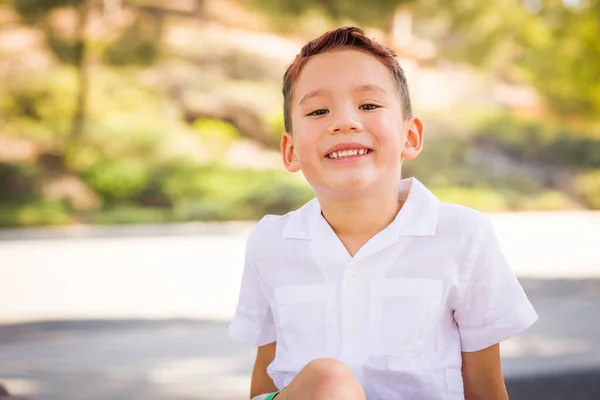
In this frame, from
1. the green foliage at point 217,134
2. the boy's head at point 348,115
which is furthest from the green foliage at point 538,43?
the boy's head at point 348,115

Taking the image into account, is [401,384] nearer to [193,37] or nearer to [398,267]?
[398,267]

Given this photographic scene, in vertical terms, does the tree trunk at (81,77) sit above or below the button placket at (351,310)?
above

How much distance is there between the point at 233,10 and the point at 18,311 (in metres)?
13.1

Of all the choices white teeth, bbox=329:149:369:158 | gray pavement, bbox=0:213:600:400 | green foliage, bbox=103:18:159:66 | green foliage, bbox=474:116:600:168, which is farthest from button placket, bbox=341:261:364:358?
green foliage, bbox=474:116:600:168

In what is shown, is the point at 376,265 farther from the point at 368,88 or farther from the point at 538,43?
the point at 538,43

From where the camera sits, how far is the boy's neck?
5.63 feet

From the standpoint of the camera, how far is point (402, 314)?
5.39ft

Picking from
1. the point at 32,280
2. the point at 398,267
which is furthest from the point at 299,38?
the point at 398,267

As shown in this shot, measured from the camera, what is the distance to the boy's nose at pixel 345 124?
65.4 inches

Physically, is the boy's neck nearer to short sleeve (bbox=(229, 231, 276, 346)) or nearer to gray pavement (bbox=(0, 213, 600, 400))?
short sleeve (bbox=(229, 231, 276, 346))

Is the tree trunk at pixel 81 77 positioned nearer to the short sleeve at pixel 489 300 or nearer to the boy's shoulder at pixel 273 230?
the boy's shoulder at pixel 273 230

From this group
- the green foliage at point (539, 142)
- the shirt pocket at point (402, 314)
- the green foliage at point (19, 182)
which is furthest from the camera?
the green foliage at point (539, 142)

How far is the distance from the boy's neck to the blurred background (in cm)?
613

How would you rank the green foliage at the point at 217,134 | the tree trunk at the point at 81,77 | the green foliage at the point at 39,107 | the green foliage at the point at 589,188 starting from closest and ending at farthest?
the green foliage at the point at 39,107, the tree trunk at the point at 81,77, the green foliage at the point at 217,134, the green foliage at the point at 589,188
